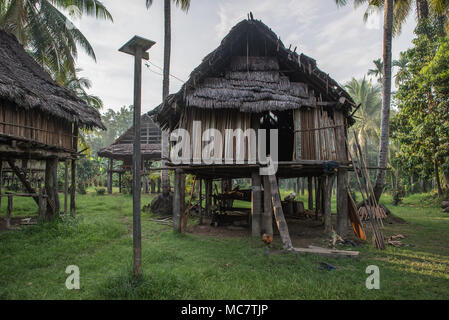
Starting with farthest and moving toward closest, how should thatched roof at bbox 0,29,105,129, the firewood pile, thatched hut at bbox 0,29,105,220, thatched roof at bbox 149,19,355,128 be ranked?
the firewood pile
thatched roof at bbox 149,19,355,128
thatched hut at bbox 0,29,105,220
thatched roof at bbox 0,29,105,129

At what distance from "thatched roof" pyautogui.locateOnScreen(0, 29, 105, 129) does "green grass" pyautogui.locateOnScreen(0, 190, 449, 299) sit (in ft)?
12.0

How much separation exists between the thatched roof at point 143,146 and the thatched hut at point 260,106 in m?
11.5

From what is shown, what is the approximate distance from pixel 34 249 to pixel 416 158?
51.3 feet

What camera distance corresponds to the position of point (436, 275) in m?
4.89

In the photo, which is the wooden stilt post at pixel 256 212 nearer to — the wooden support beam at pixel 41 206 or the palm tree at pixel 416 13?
the wooden support beam at pixel 41 206

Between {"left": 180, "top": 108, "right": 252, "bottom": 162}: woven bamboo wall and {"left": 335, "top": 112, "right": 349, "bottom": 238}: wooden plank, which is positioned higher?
{"left": 180, "top": 108, "right": 252, "bottom": 162}: woven bamboo wall

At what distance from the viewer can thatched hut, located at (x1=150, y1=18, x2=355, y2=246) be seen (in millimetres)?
7793

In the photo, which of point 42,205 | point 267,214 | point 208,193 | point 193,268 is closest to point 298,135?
point 267,214

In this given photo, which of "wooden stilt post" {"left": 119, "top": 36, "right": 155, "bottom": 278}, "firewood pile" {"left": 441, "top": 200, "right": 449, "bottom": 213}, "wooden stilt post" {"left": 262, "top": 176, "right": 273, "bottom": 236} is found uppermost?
"wooden stilt post" {"left": 119, "top": 36, "right": 155, "bottom": 278}

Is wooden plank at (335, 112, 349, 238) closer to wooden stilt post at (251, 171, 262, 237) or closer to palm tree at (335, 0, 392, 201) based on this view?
wooden stilt post at (251, 171, 262, 237)

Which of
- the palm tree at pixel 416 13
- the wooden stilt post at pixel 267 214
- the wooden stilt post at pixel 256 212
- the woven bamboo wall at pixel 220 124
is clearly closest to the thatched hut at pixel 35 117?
the woven bamboo wall at pixel 220 124

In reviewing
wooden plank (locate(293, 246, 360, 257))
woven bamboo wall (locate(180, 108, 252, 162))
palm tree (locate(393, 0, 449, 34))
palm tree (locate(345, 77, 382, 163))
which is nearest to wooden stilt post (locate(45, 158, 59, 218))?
woven bamboo wall (locate(180, 108, 252, 162))
